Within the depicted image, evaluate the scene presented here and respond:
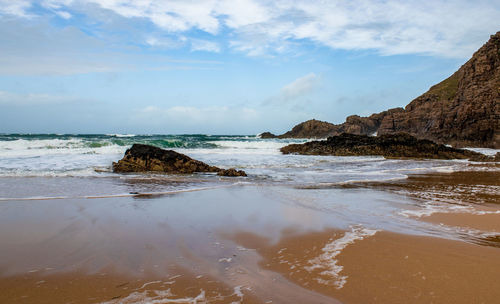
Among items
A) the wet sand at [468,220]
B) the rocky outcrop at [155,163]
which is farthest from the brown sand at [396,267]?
the rocky outcrop at [155,163]

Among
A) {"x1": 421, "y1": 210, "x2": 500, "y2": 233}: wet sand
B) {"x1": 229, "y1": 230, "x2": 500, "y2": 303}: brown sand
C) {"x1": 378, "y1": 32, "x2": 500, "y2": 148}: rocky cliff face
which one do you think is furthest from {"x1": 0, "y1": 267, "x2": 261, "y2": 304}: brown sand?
{"x1": 378, "y1": 32, "x2": 500, "y2": 148}: rocky cliff face

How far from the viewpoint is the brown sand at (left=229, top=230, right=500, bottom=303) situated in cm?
244

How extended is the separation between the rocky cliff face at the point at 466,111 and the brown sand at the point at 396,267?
102 feet

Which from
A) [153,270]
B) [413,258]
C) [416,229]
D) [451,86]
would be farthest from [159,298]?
[451,86]

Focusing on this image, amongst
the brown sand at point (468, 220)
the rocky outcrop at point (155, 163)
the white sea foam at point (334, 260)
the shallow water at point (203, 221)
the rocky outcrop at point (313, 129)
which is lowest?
Result: the shallow water at point (203, 221)

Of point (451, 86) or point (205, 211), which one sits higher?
point (451, 86)

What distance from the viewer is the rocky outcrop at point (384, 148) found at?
20.6 meters

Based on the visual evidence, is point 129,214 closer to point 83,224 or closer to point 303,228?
point 83,224

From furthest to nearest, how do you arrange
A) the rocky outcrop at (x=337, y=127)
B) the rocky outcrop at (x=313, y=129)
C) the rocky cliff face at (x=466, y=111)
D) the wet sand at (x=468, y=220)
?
the rocky outcrop at (x=313, y=129) < the rocky outcrop at (x=337, y=127) < the rocky cliff face at (x=466, y=111) < the wet sand at (x=468, y=220)

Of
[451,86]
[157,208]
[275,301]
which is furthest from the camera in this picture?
[451,86]

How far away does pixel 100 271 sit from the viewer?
2926 millimetres

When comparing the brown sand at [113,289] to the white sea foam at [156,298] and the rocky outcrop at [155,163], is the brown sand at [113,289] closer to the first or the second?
the white sea foam at [156,298]

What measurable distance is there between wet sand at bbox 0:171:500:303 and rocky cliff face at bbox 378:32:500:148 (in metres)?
29.0

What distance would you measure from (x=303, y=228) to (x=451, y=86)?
5724 cm
